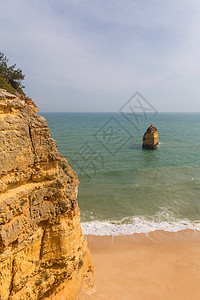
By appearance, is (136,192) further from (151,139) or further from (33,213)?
(151,139)

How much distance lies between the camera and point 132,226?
13.3 meters

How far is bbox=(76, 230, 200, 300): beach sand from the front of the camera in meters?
7.60

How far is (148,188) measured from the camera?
1925 cm

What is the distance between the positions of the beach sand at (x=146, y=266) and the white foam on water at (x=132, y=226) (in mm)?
464

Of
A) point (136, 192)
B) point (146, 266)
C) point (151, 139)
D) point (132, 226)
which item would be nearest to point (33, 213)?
point (146, 266)

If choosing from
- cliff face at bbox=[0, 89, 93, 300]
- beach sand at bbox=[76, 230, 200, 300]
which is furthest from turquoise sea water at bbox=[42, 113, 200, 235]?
cliff face at bbox=[0, 89, 93, 300]

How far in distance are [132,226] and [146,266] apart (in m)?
3.74

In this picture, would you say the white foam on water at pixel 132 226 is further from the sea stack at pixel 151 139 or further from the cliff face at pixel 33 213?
the sea stack at pixel 151 139

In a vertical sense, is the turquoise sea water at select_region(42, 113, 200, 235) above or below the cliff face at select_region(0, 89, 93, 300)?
below

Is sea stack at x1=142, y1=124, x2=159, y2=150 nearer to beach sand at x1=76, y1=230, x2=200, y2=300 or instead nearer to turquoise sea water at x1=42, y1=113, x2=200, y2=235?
turquoise sea water at x1=42, y1=113, x2=200, y2=235

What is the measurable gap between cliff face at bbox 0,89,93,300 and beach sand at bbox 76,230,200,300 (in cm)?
156

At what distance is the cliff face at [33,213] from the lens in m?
4.46

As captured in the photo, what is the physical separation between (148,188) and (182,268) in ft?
32.6

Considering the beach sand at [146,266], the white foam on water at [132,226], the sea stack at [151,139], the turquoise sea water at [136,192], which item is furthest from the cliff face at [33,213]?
the sea stack at [151,139]
